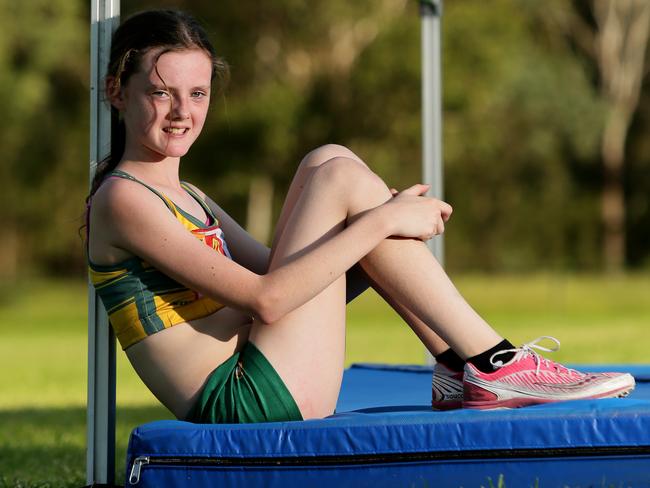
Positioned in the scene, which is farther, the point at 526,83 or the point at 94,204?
the point at 526,83

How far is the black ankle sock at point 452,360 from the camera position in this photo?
2555 millimetres

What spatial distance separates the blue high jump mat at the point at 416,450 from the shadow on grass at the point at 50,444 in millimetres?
991

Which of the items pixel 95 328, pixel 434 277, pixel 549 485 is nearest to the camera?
pixel 549 485

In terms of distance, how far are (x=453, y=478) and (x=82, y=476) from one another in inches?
62.8

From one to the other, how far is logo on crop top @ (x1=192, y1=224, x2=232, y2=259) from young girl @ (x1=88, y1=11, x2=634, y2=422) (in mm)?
54

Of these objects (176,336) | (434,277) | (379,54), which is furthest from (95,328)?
(379,54)

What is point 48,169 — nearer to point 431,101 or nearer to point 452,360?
point 431,101

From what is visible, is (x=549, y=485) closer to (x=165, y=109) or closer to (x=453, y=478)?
(x=453, y=478)

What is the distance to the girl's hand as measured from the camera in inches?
94.3

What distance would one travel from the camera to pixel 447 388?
2594mm

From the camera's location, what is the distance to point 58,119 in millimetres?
19922

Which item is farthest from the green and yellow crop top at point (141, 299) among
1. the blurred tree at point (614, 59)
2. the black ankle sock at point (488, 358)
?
the blurred tree at point (614, 59)

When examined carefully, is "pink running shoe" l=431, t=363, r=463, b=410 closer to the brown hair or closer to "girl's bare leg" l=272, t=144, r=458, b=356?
"girl's bare leg" l=272, t=144, r=458, b=356

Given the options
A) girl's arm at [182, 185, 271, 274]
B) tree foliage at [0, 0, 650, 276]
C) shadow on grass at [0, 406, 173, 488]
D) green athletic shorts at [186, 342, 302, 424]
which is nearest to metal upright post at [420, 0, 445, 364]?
girl's arm at [182, 185, 271, 274]
